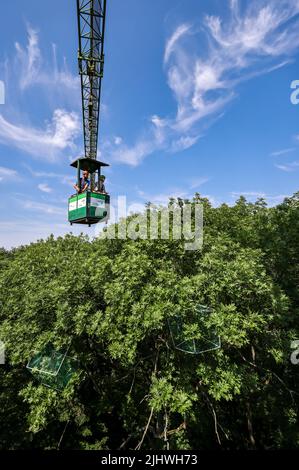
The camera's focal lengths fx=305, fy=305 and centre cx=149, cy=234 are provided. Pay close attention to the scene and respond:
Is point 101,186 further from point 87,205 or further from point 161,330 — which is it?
point 161,330

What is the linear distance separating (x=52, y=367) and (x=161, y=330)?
3.73 meters

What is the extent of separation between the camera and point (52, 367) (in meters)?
→ 9.92

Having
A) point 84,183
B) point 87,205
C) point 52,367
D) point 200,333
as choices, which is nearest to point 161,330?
point 200,333

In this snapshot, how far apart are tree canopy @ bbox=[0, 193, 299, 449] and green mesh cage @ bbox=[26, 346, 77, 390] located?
13cm

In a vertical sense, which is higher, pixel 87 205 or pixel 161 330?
pixel 87 205

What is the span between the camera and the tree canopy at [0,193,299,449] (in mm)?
8891

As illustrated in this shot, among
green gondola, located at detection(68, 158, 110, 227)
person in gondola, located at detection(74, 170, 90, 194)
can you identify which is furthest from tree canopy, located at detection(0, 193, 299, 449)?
person in gondola, located at detection(74, 170, 90, 194)

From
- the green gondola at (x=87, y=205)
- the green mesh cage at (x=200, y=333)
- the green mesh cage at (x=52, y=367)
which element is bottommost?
the green mesh cage at (x=52, y=367)

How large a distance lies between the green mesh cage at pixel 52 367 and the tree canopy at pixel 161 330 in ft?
0.42

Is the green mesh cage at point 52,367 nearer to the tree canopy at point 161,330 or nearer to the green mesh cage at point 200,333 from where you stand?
the tree canopy at point 161,330

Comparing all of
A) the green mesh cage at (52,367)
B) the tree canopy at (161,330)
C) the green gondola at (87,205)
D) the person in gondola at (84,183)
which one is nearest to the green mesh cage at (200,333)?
the tree canopy at (161,330)

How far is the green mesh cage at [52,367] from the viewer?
380 inches
